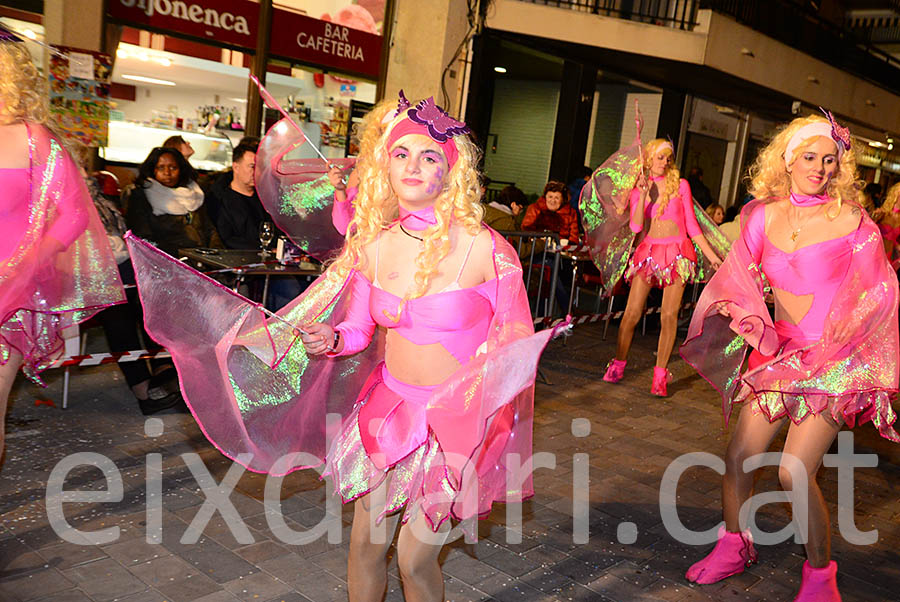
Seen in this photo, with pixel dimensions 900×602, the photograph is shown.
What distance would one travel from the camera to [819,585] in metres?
3.71

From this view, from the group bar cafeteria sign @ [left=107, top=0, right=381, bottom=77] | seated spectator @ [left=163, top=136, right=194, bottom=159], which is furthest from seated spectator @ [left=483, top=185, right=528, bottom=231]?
seated spectator @ [left=163, top=136, right=194, bottom=159]

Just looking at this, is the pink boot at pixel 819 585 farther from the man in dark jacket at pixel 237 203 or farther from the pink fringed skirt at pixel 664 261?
the man in dark jacket at pixel 237 203

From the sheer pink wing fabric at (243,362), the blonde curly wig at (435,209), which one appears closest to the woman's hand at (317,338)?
the sheer pink wing fabric at (243,362)

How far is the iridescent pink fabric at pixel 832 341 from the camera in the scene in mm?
3500

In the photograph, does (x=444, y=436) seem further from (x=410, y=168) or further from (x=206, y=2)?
(x=206, y=2)

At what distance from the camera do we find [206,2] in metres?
9.85

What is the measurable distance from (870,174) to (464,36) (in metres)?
20.1

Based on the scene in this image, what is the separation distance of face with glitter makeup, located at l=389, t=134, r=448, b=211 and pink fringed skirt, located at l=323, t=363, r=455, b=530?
634 mm

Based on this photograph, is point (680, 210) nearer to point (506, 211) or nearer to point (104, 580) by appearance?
point (506, 211)

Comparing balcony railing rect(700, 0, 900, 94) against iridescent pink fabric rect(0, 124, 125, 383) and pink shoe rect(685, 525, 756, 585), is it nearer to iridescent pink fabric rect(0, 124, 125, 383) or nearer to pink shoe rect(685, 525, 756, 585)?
pink shoe rect(685, 525, 756, 585)

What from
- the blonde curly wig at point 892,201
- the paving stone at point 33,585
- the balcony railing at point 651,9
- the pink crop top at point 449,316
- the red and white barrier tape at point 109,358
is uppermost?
the balcony railing at point 651,9

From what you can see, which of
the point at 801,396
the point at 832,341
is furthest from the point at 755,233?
the point at 801,396

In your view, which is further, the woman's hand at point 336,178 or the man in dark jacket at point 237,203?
the man in dark jacket at point 237,203

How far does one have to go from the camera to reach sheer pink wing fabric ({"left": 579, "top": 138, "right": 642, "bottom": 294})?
7184 millimetres
